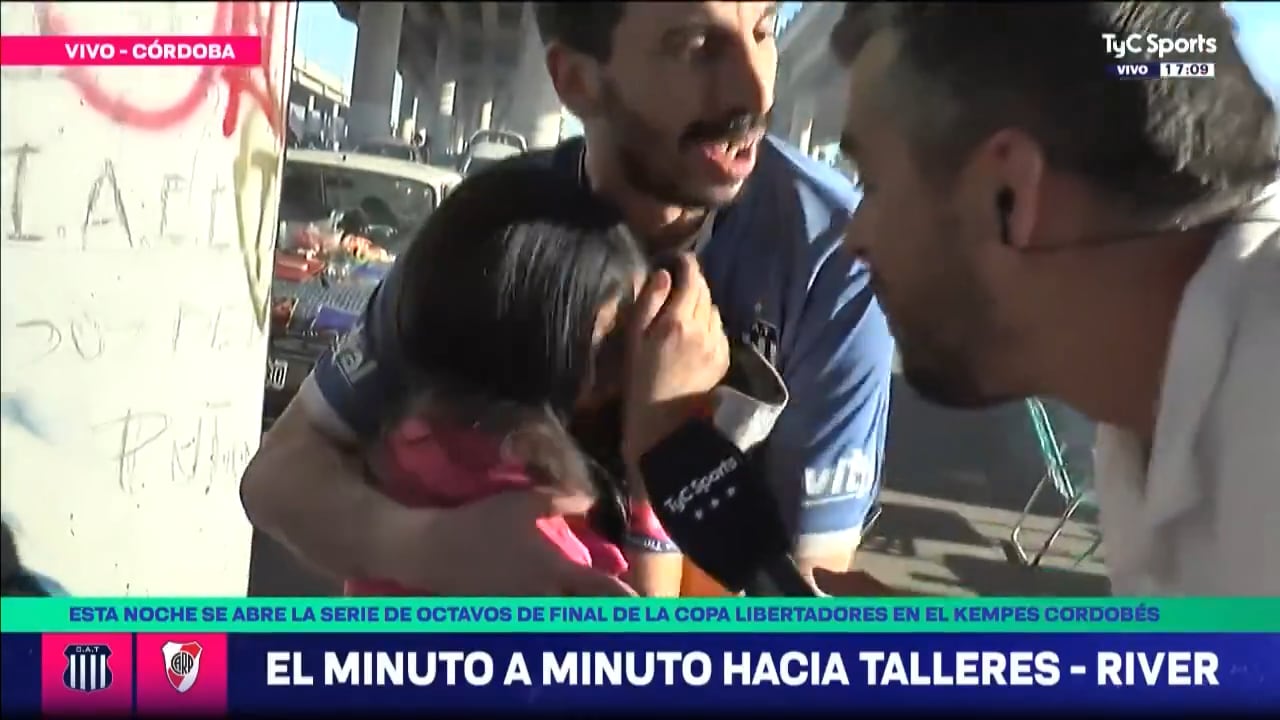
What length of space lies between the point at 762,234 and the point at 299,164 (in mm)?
510

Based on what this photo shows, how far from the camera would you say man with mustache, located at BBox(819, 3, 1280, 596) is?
3.63ft

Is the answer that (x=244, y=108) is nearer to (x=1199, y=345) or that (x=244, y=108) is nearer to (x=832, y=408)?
(x=832, y=408)

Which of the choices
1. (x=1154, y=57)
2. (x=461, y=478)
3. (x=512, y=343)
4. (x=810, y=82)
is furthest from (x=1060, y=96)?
(x=461, y=478)

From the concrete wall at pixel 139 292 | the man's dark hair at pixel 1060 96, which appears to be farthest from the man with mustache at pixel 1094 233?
the concrete wall at pixel 139 292

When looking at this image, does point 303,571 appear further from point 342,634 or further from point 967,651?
point 967,651

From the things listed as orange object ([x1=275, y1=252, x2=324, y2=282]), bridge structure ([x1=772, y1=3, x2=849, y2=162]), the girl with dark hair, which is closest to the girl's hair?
the girl with dark hair

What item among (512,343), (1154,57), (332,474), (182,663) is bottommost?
(182,663)

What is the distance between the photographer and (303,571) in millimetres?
1234

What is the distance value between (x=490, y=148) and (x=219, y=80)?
323 mm

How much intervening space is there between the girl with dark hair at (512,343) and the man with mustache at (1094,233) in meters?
0.29

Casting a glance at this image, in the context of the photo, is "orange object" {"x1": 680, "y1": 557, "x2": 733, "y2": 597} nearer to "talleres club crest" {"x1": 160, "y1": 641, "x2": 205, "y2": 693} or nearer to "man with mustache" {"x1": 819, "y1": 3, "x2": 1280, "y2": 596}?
"man with mustache" {"x1": 819, "y1": 3, "x2": 1280, "y2": 596}

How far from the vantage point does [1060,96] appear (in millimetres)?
1105

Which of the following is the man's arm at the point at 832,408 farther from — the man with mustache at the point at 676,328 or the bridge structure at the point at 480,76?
the bridge structure at the point at 480,76

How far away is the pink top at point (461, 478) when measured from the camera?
1170 millimetres
